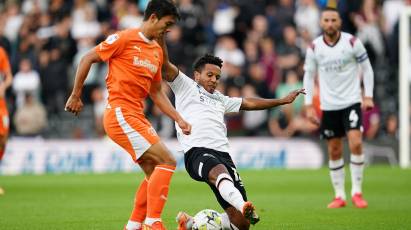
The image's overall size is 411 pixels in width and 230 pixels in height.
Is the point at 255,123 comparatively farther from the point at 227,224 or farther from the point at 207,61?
the point at 227,224

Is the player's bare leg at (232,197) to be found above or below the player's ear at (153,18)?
below

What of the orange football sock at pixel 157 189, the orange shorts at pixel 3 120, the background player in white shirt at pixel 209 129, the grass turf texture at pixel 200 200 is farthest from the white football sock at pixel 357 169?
the orange shorts at pixel 3 120

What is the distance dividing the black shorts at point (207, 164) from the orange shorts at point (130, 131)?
594 mm

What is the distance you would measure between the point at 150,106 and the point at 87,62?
15.1 meters

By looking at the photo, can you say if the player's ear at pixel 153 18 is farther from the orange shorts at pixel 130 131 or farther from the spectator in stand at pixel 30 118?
the spectator in stand at pixel 30 118

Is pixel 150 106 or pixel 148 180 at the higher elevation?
pixel 148 180

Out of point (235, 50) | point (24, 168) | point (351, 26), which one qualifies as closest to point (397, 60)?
point (351, 26)

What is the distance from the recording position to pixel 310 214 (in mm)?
11961

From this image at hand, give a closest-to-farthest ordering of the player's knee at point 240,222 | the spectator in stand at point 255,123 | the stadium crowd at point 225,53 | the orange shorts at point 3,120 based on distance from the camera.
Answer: the player's knee at point 240,222 → the orange shorts at point 3,120 → the stadium crowd at point 225,53 → the spectator in stand at point 255,123

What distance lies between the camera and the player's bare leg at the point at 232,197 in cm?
858

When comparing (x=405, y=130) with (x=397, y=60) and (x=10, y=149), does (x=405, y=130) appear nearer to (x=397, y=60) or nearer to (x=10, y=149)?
(x=397, y=60)

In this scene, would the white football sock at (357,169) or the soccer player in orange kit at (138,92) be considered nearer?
the soccer player in orange kit at (138,92)

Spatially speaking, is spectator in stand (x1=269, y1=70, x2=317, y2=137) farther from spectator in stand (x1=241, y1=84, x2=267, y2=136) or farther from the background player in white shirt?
the background player in white shirt

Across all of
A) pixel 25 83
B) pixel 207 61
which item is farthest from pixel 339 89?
pixel 25 83
